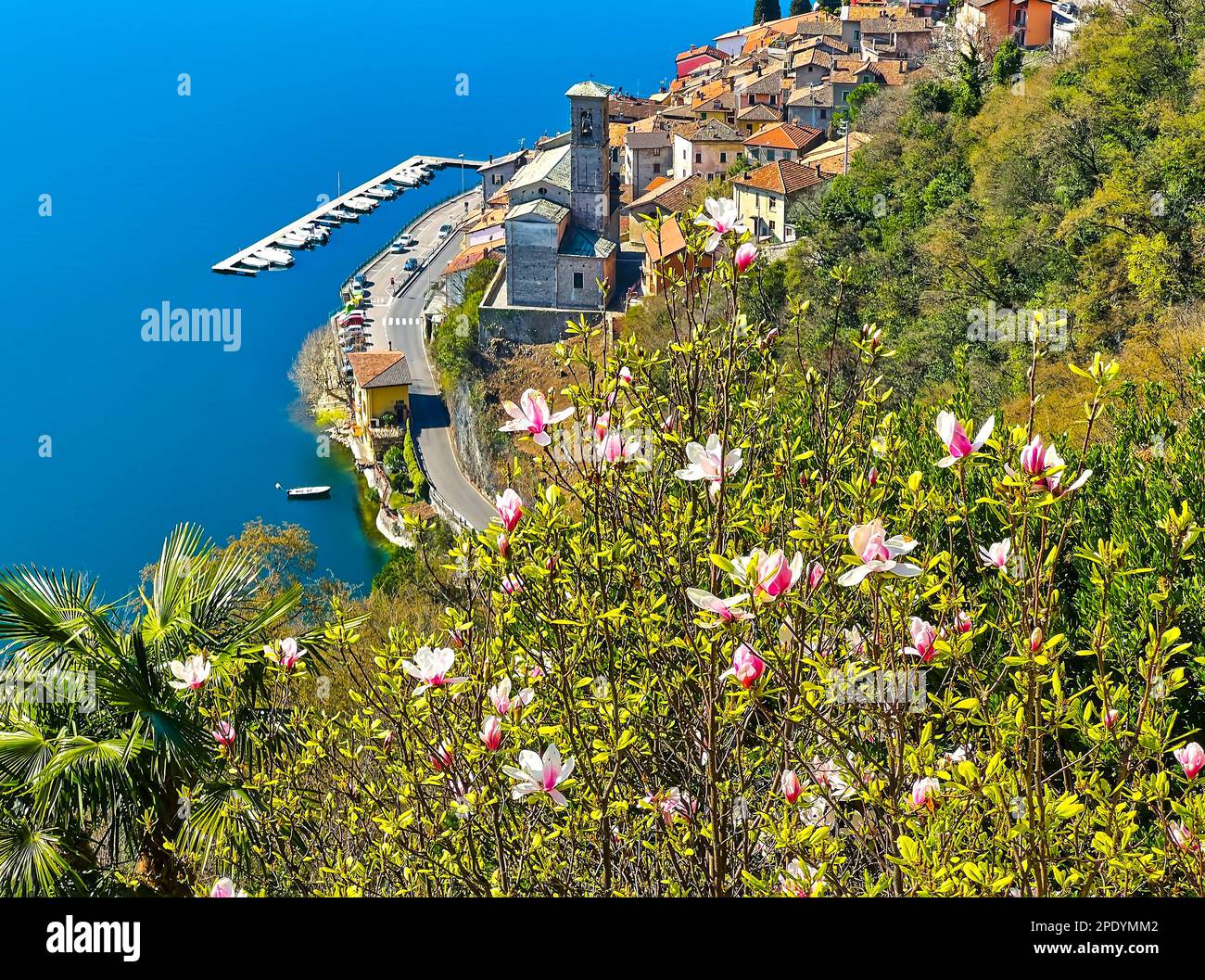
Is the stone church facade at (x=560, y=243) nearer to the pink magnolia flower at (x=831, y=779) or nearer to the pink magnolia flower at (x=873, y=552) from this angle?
the pink magnolia flower at (x=831, y=779)

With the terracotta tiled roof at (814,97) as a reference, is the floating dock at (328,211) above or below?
below

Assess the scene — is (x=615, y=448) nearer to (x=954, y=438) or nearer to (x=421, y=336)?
(x=954, y=438)

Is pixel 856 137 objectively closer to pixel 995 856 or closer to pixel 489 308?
pixel 489 308

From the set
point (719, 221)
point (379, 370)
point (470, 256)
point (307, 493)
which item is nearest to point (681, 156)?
point (470, 256)

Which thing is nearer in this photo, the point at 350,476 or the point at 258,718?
the point at 258,718

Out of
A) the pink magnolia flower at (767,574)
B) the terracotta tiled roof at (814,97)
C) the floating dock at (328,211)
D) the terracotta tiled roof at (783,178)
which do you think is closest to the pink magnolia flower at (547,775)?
the pink magnolia flower at (767,574)
